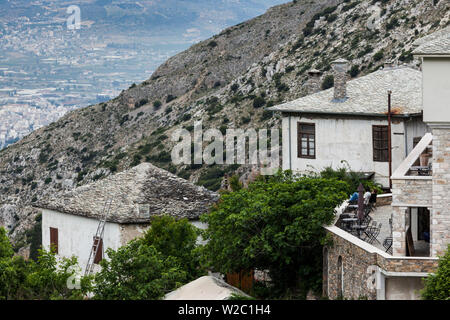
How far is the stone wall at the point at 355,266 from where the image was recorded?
83.7 feet

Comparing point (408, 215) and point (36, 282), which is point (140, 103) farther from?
point (408, 215)

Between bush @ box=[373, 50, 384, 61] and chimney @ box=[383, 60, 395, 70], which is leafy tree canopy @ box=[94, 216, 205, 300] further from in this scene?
bush @ box=[373, 50, 384, 61]

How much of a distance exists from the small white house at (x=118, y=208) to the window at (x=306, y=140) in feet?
16.3

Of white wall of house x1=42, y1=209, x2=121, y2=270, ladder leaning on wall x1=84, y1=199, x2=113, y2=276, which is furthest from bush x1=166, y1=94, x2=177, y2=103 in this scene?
ladder leaning on wall x1=84, y1=199, x2=113, y2=276

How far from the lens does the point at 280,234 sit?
2962cm

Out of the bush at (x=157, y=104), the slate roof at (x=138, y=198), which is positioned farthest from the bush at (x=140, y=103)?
the slate roof at (x=138, y=198)

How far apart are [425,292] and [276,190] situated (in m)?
8.40

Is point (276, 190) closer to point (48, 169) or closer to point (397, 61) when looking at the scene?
point (397, 61)

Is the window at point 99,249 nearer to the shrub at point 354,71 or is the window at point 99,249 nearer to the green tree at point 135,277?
the green tree at point 135,277

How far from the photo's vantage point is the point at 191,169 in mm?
91375

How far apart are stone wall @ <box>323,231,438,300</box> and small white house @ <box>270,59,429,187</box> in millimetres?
13938

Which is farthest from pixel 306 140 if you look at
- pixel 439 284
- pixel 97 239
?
pixel 439 284

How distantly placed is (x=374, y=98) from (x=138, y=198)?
40.0 feet
